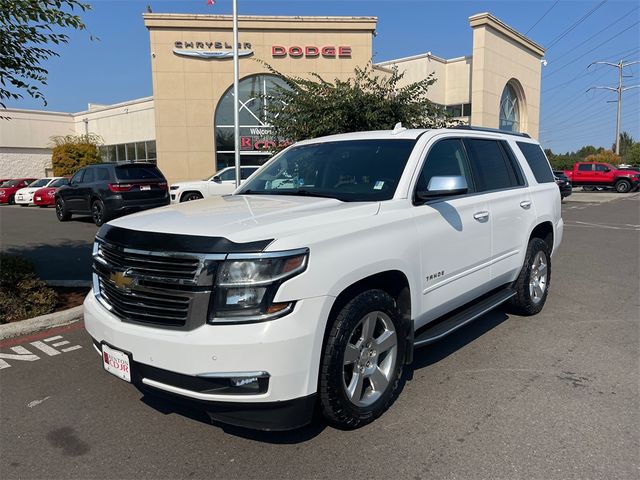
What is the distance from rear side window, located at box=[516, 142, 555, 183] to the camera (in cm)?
566

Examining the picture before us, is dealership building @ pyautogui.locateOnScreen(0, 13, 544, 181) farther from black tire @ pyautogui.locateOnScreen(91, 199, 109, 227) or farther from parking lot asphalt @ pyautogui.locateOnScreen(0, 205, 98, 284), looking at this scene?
black tire @ pyautogui.locateOnScreen(91, 199, 109, 227)

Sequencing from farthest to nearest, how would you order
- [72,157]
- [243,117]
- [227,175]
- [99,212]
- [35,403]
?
[72,157], [243,117], [227,175], [99,212], [35,403]

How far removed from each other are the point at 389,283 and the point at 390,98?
29.9 feet

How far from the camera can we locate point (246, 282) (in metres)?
2.64

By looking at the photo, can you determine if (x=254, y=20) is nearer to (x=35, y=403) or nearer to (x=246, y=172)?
(x=246, y=172)

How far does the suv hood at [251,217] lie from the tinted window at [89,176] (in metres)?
12.8

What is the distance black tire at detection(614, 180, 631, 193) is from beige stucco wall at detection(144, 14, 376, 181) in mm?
19085

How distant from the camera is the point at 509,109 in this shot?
39406 mm

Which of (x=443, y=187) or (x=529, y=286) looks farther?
(x=529, y=286)

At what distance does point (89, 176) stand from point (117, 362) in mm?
13822

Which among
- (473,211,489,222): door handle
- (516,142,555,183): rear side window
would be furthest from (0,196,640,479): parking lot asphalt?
(516,142,555,183): rear side window

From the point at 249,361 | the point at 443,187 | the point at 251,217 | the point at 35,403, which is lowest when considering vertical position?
the point at 35,403

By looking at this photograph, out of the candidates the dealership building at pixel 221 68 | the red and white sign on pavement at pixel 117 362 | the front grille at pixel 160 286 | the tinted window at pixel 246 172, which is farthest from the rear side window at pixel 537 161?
the dealership building at pixel 221 68

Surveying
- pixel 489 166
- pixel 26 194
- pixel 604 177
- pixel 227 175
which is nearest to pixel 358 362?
pixel 489 166
